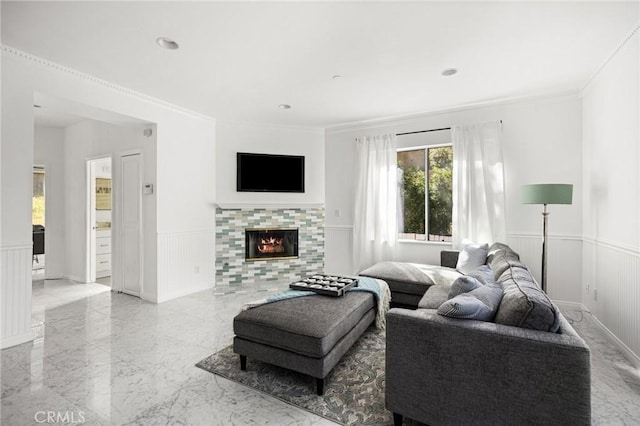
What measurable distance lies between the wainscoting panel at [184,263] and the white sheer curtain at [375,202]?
242cm

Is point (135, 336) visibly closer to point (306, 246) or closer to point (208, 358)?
point (208, 358)

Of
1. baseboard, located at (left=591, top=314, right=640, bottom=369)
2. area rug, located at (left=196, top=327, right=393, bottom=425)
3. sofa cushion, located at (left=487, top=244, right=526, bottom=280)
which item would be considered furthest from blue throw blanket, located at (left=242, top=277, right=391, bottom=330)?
baseboard, located at (left=591, top=314, right=640, bottom=369)

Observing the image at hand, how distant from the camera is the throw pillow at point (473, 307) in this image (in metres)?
1.65

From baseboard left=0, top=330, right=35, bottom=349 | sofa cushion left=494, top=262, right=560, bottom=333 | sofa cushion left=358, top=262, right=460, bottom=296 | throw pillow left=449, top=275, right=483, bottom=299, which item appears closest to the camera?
sofa cushion left=494, top=262, right=560, bottom=333

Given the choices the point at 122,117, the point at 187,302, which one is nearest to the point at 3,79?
the point at 122,117

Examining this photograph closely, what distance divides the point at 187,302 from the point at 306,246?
218 cm

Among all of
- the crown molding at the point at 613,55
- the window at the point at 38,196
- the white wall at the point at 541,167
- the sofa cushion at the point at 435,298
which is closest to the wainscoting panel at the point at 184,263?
the sofa cushion at the point at 435,298

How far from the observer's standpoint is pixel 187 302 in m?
4.14

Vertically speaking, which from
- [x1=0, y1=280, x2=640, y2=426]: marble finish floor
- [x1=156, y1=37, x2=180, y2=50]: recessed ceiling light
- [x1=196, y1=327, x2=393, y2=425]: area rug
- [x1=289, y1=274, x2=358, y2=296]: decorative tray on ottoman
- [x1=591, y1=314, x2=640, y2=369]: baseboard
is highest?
[x1=156, y1=37, x2=180, y2=50]: recessed ceiling light

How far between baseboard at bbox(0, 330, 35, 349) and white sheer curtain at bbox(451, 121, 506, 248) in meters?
4.98

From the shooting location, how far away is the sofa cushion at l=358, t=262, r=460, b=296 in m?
3.52

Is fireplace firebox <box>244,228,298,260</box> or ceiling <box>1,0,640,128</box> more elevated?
ceiling <box>1,0,640,128</box>

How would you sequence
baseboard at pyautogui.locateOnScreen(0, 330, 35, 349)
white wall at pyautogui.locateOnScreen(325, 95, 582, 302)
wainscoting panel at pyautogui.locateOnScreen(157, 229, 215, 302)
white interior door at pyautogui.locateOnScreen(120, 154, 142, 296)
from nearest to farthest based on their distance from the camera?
baseboard at pyautogui.locateOnScreen(0, 330, 35, 349) < white wall at pyautogui.locateOnScreen(325, 95, 582, 302) < wainscoting panel at pyautogui.locateOnScreen(157, 229, 215, 302) < white interior door at pyautogui.locateOnScreen(120, 154, 142, 296)

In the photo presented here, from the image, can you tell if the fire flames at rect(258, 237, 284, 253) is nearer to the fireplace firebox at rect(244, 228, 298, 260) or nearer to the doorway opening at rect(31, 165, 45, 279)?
the fireplace firebox at rect(244, 228, 298, 260)
